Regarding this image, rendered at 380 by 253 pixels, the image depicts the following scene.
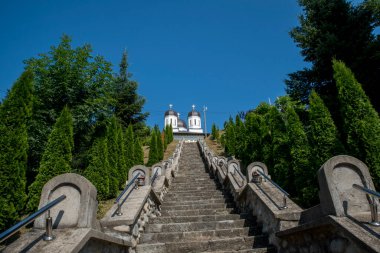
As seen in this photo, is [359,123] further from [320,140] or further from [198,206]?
[198,206]

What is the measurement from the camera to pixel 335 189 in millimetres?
3102

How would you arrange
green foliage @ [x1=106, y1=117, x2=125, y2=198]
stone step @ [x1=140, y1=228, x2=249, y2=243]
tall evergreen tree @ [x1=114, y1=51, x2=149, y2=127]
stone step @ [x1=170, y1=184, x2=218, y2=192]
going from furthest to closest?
tall evergreen tree @ [x1=114, y1=51, x2=149, y2=127], green foliage @ [x1=106, y1=117, x2=125, y2=198], stone step @ [x1=170, y1=184, x2=218, y2=192], stone step @ [x1=140, y1=228, x2=249, y2=243]

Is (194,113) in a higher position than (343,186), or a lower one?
higher

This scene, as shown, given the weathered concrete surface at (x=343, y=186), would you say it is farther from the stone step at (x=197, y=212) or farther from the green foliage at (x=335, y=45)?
the green foliage at (x=335, y=45)

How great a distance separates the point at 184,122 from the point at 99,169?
6317 centimetres

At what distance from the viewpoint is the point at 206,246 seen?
14.6 ft

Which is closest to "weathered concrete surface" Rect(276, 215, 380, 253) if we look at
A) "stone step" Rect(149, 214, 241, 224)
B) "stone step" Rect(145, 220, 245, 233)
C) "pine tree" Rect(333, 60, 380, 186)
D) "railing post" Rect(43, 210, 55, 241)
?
"stone step" Rect(145, 220, 245, 233)

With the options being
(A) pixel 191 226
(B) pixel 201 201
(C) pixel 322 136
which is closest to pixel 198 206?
(B) pixel 201 201

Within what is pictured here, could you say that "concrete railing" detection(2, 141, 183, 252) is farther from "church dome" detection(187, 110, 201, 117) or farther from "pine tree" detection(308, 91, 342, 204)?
"church dome" detection(187, 110, 201, 117)

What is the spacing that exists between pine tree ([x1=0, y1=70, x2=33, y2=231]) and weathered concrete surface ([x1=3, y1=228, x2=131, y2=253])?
15.2ft

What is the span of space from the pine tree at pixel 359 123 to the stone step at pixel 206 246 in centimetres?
449

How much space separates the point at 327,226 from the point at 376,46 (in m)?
10.5

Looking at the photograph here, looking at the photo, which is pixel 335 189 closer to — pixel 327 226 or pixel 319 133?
pixel 327 226

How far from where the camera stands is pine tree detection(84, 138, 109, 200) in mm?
9812
